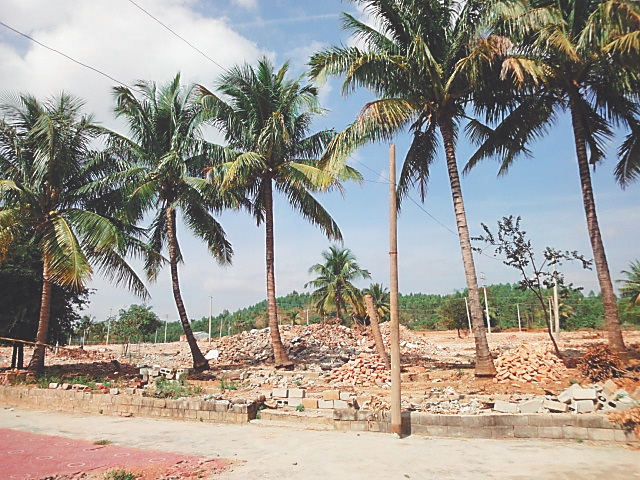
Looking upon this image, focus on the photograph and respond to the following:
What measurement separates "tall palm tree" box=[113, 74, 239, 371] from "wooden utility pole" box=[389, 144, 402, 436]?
941 cm

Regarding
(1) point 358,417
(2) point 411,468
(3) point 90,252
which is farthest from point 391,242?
(3) point 90,252

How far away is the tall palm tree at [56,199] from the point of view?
1355 cm

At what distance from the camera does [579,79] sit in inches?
493

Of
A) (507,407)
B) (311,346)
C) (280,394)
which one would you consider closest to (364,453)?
(507,407)

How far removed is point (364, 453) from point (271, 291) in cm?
1007

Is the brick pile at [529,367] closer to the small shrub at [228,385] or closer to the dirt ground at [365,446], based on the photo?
the dirt ground at [365,446]

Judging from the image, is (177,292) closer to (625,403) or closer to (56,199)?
(56,199)

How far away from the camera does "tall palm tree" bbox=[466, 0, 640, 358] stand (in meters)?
10.6

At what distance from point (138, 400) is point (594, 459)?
9.36m

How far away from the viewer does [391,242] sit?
875cm

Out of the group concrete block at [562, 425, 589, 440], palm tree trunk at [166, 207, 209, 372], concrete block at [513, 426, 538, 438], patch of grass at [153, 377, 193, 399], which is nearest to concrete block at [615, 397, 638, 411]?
concrete block at [562, 425, 589, 440]

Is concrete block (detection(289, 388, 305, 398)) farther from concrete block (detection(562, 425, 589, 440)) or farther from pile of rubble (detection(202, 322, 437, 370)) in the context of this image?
pile of rubble (detection(202, 322, 437, 370))

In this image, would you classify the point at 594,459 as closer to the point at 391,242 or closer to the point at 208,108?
the point at 391,242

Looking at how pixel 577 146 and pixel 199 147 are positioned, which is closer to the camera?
pixel 577 146
